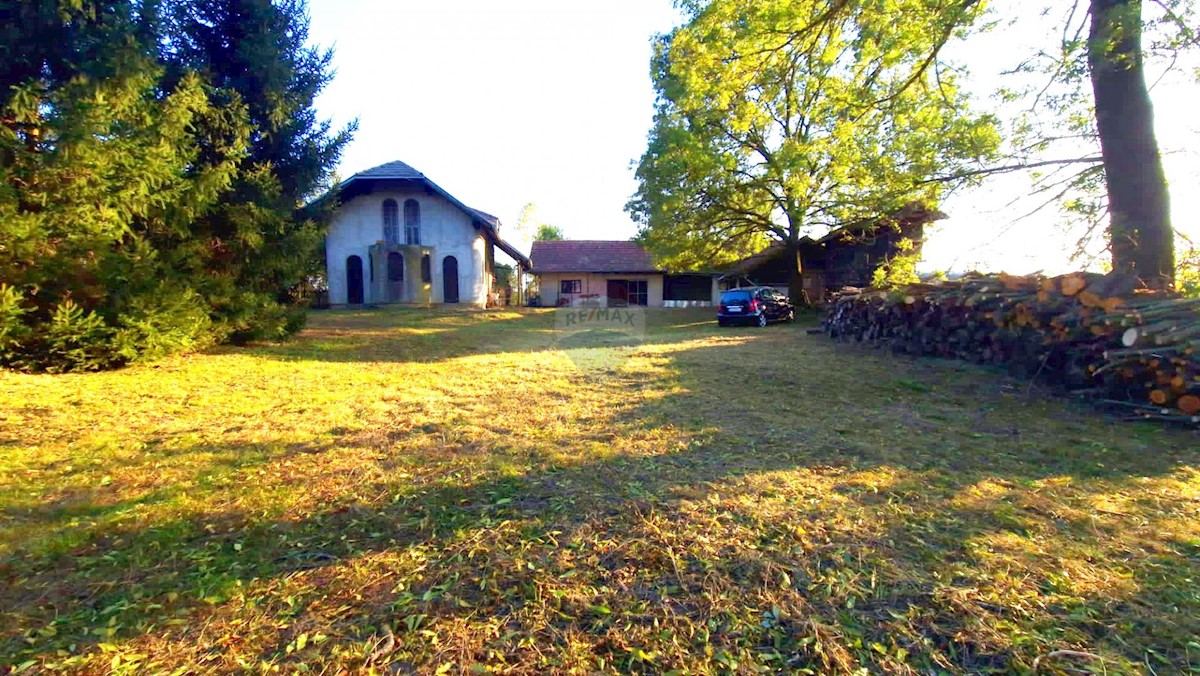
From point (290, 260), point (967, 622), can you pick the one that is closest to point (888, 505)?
point (967, 622)

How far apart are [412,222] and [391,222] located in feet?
3.13

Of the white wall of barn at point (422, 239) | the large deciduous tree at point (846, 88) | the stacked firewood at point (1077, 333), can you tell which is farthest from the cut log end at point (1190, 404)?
the white wall of barn at point (422, 239)

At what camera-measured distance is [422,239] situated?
2458cm

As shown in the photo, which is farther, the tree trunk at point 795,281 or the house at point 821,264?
the house at point 821,264

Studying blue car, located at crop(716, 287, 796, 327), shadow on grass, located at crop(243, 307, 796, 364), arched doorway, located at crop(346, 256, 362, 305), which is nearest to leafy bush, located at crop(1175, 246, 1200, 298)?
shadow on grass, located at crop(243, 307, 796, 364)

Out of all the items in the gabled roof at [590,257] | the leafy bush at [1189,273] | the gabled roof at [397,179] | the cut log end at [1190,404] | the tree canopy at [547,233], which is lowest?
the cut log end at [1190,404]

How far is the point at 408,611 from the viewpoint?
227cm

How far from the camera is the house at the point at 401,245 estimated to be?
2388 centimetres

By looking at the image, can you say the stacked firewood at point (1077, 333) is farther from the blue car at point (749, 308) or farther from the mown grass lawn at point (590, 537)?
the blue car at point (749, 308)

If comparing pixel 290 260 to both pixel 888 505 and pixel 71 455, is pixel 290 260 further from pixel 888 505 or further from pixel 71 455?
pixel 888 505

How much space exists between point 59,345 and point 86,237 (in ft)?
4.86

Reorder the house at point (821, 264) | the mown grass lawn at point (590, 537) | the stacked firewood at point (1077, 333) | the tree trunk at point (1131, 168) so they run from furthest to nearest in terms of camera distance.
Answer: the house at point (821, 264) → the tree trunk at point (1131, 168) → the stacked firewood at point (1077, 333) → the mown grass lawn at point (590, 537)

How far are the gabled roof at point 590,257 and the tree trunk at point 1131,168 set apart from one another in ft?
82.0

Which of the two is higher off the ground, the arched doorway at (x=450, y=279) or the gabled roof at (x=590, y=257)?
the gabled roof at (x=590, y=257)
